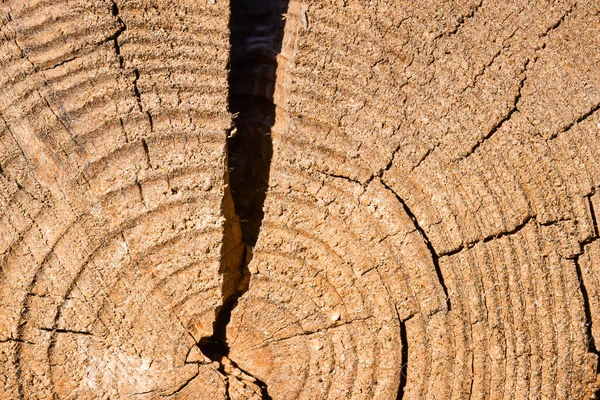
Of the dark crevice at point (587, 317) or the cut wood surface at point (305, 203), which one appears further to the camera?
the dark crevice at point (587, 317)

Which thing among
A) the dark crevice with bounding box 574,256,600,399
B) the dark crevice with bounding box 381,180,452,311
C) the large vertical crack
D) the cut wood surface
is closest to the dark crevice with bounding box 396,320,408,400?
the cut wood surface

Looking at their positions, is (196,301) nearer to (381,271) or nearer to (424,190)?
(381,271)

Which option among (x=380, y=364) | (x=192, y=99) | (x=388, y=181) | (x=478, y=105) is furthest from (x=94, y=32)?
(x=380, y=364)

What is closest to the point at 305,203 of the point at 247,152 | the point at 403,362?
the point at 247,152

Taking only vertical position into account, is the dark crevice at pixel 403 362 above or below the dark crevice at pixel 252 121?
below

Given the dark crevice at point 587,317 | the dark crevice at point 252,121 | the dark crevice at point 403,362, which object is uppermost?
the dark crevice at point 252,121

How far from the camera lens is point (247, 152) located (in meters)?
1.33

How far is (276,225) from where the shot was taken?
1264mm

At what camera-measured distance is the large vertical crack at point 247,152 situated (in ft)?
4.21

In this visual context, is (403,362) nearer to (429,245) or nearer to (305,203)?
(429,245)

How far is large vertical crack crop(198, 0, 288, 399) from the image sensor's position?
4.21 ft

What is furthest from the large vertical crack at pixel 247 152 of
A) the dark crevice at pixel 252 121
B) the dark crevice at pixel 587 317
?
the dark crevice at pixel 587 317

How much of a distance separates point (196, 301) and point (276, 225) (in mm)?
236

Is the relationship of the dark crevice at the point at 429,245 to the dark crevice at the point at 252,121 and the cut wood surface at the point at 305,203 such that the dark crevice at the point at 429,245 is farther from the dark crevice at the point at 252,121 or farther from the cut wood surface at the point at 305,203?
the dark crevice at the point at 252,121
